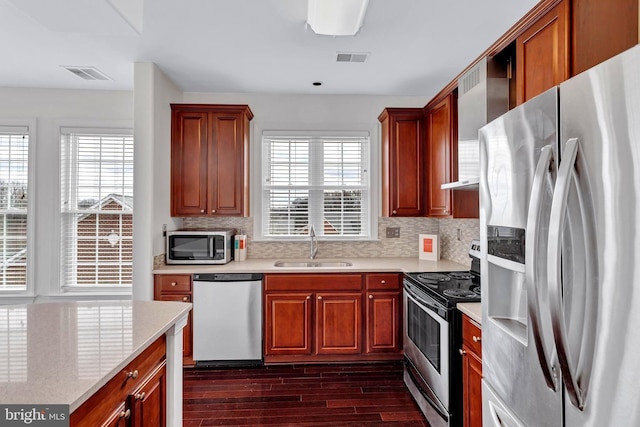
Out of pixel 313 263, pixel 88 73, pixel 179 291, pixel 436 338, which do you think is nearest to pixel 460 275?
pixel 436 338

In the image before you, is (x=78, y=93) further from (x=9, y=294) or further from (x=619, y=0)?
(x=619, y=0)

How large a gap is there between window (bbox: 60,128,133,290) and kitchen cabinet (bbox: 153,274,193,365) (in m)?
0.96

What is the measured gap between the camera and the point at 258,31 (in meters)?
2.62

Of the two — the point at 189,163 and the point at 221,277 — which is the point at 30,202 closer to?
the point at 189,163

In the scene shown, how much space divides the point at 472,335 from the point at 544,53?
1.46 m

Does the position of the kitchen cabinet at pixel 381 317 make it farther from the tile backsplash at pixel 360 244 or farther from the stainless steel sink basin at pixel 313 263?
the tile backsplash at pixel 360 244

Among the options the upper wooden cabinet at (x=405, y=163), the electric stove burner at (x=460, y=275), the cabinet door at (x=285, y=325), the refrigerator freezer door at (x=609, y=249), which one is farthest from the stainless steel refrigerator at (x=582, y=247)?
the upper wooden cabinet at (x=405, y=163)

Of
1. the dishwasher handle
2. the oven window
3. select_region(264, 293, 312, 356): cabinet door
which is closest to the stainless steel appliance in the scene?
the oven window

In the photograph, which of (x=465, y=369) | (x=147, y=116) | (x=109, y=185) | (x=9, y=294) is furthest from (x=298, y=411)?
(x=9, y=294)

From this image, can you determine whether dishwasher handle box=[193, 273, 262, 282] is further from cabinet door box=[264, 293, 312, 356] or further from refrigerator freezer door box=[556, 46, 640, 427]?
refrigerator freezer door box=[556, 46, 640, 427]

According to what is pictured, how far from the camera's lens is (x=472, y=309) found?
1967mm

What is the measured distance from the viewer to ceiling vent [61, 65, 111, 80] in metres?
3.29

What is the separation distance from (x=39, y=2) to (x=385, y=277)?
293 cm

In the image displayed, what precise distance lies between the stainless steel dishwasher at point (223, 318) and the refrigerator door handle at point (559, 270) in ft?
8.52
